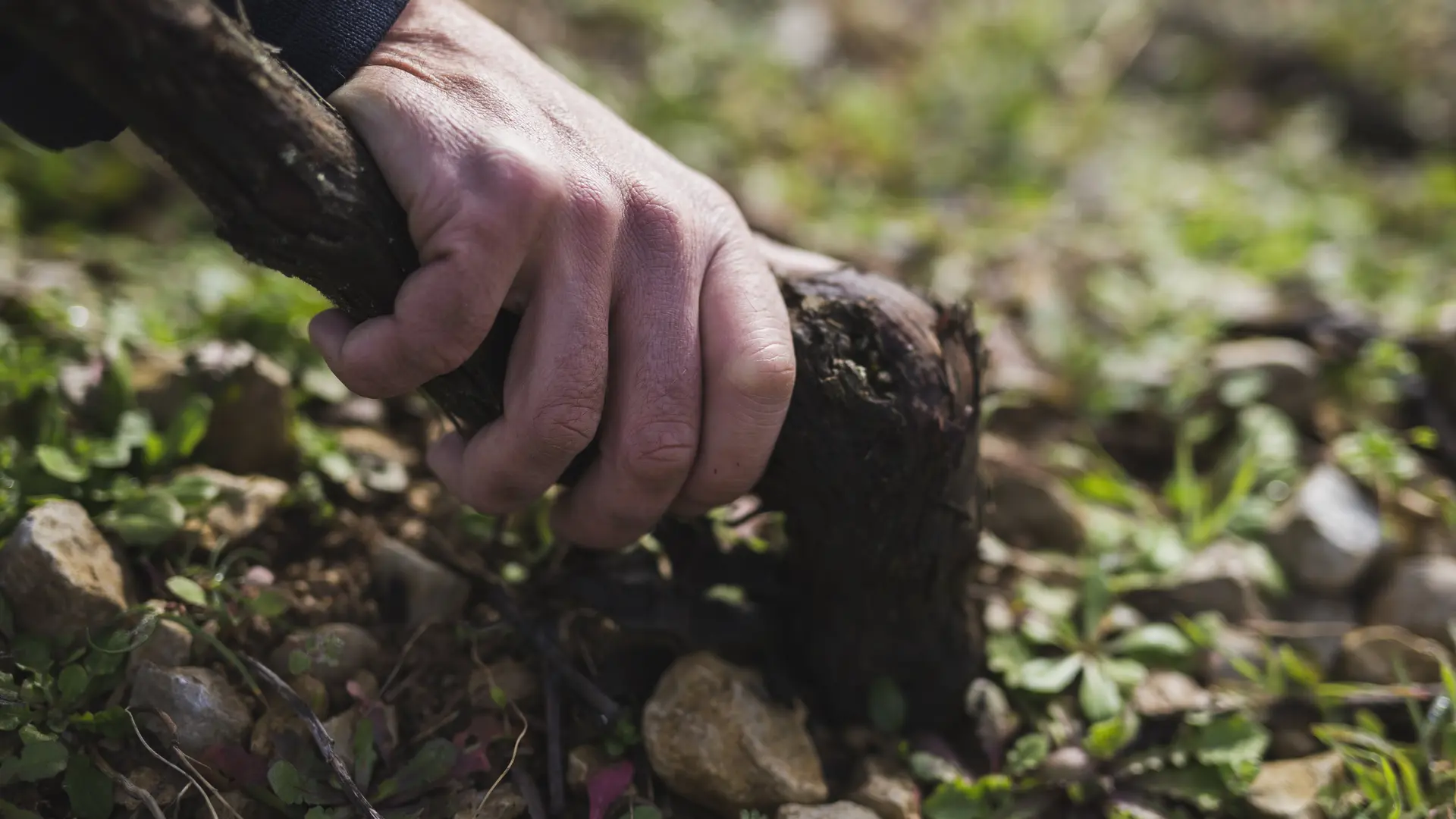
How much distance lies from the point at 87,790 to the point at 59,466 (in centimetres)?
58

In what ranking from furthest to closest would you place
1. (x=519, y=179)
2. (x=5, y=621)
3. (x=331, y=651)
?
(x=331, y=651) → (x=5, y=621) → (x=519, y=179)

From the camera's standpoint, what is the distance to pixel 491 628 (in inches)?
71.0

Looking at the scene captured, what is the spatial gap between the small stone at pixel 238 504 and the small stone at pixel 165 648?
18cm

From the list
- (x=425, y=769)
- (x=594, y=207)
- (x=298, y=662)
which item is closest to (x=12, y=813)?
(x=298, y=662)

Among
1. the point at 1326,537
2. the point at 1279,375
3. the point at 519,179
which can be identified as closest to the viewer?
the point at 519,179

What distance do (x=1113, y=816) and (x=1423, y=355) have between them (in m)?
1.81

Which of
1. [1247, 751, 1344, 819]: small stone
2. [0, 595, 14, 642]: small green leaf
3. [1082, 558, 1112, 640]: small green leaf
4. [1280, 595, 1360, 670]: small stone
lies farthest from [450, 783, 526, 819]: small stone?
[1280, 595, 1360, 670]: small stone

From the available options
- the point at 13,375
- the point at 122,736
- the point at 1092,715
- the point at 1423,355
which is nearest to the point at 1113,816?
the point at 1092,715

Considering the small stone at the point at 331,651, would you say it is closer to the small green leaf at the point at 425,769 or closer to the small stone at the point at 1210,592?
the small green leaf at the point at 425,769

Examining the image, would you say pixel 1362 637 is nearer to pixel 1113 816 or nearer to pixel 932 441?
pixel 1113 816

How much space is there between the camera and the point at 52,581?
1.62 metres

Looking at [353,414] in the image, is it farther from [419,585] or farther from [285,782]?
[285,782]

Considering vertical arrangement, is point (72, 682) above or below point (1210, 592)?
below

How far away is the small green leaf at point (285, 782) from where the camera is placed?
5.02ft
